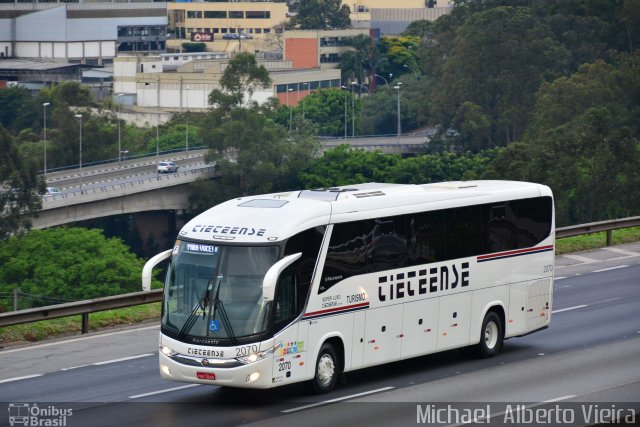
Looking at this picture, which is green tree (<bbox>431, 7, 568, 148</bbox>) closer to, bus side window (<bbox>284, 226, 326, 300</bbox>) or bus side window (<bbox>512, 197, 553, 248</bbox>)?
bus side window (<bbox>512, 197, 553, 248</bbox>)

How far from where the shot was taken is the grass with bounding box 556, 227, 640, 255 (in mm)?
32188

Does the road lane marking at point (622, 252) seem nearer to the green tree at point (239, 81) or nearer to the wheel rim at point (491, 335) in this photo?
Answer: the wheel rim at point (491, 335)

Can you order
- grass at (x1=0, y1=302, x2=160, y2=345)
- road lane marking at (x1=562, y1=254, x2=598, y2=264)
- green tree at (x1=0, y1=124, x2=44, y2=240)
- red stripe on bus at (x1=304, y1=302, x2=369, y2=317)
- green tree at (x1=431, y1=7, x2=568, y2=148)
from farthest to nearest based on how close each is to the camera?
green tree at (x1=431, y1=7, x2=568, y2=148) → green tree at (x1=0, y1=124, x2=44, y2=240) → road lane marking at (x1=562, y1=254, x2=598, y2=264) → grass at (x1=0, y1=302, x2=160, y2=345) → red stripe on bus at (x1=304, y1=302, x2=369, y2=317)

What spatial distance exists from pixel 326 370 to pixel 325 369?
0.08 ft

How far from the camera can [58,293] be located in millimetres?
69500

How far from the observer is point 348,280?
701 inches

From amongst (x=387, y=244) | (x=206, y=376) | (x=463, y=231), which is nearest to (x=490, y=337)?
(x=463, y=231)

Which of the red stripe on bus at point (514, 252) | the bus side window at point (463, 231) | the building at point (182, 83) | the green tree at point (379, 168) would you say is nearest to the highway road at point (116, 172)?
the green tree at point (379, 168)

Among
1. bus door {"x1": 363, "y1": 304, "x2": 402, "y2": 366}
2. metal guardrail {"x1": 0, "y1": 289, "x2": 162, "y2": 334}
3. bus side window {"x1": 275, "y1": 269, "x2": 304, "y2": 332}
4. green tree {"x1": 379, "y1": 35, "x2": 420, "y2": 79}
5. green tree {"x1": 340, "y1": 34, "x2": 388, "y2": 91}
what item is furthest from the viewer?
green tree {"x1": 340, "y1": 34, "x2": 388, "y2": 91}

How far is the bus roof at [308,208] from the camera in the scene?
16938 millimetres

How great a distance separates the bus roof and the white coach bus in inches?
0.8

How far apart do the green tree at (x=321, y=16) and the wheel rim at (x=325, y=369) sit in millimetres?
170902

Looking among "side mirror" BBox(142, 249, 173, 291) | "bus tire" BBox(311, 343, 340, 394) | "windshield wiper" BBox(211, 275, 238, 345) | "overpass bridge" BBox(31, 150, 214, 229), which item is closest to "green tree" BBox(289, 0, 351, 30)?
"overpass bridge" BBox(31, 150, 214, 229)

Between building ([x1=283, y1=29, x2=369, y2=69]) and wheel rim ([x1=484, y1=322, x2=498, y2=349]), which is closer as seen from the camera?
wheel rim ([x1=484, y1=322, x2=498, y2=349])
